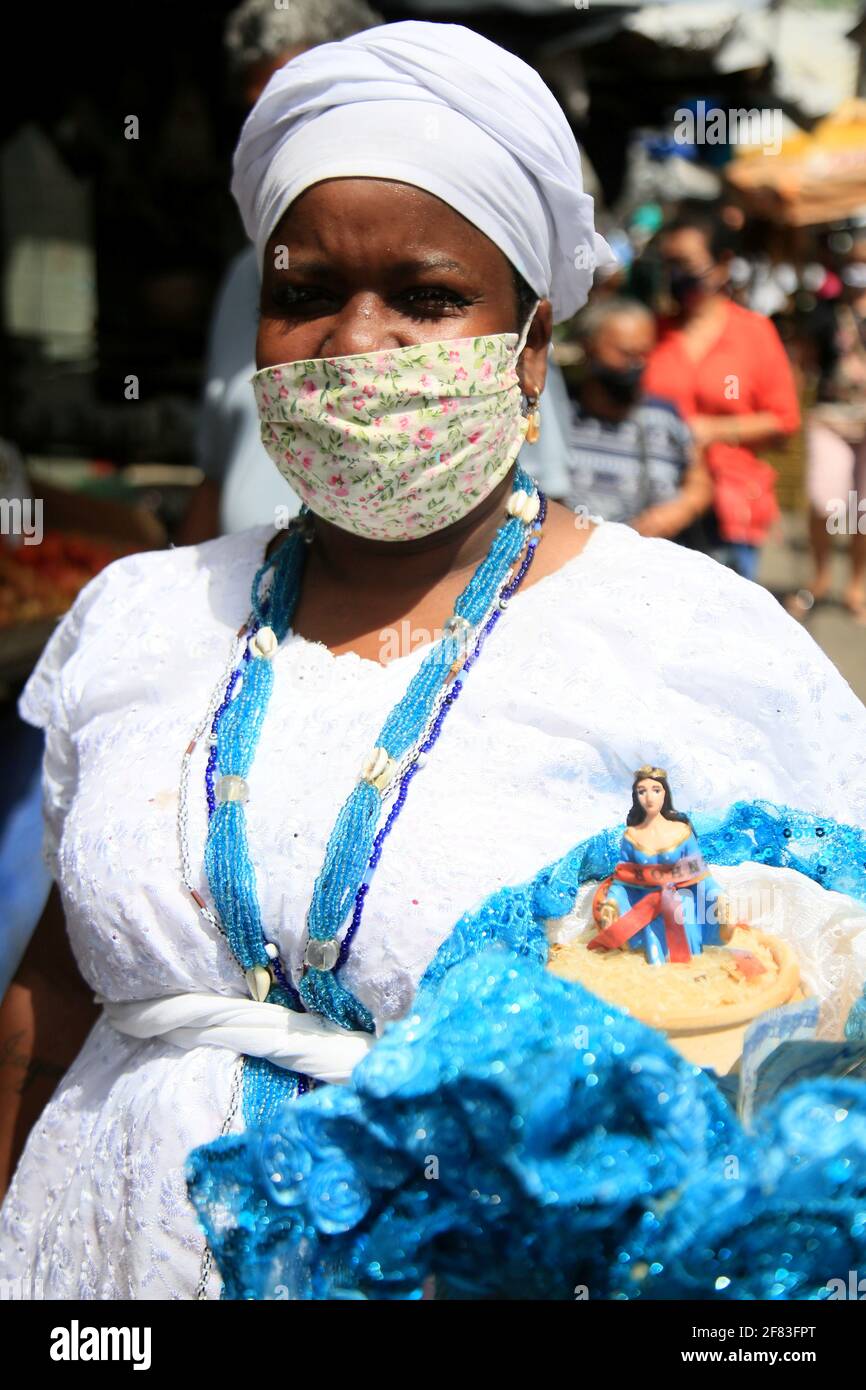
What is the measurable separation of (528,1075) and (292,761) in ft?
2.34

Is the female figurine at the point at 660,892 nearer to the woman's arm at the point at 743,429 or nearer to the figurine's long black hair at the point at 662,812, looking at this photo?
the figurine's long black hair at the point at 662,812

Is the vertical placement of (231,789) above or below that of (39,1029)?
above

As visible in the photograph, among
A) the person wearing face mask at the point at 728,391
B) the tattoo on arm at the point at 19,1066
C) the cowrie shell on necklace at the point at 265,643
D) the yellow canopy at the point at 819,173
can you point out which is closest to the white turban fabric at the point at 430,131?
→ the cowrie shell on necklace at the point at 265,643

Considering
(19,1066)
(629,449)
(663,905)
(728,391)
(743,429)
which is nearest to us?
(663,905)

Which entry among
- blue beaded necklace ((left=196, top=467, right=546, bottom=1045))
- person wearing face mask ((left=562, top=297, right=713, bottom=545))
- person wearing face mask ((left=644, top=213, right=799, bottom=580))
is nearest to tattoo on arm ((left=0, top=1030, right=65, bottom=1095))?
blue beaded necklace ((left=196, top=467, right=546, bottom=1045))

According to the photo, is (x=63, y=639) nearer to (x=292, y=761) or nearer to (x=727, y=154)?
(x=292, y=761)

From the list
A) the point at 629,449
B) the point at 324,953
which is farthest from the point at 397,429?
the point at 629,449

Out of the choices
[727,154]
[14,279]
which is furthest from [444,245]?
[727,154]

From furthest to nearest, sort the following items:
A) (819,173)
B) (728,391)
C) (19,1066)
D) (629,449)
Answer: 1. (819,173)
2. (728,391)
3. (629,449)
4. (19,1066)

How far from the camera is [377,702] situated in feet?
5.64

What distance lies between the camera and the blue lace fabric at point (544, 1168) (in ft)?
3.51

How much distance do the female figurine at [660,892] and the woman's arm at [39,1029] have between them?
3.38 feet

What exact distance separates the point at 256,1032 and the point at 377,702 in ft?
1.39

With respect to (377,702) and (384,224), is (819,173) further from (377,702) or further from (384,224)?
(377,702)
